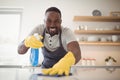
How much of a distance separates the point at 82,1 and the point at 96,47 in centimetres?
82

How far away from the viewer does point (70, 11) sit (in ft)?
8.79

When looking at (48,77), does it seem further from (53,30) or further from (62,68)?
(53,30)

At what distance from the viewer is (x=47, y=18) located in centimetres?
121

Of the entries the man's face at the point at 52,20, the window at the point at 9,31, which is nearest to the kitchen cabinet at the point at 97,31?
the window at the point at 9,31

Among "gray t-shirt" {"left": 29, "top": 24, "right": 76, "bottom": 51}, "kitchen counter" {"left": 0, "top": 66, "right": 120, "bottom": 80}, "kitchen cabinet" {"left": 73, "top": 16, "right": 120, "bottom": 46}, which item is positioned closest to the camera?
"kitchen counter" {"left": 0, "top": 66, "right": 120, "bottom": 80}

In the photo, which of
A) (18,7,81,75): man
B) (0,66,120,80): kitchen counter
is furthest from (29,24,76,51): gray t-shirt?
(0,66,120,80): kitchen counter

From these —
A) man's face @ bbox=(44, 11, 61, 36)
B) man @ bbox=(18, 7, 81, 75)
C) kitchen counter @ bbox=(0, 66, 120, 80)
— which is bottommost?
kitchen counter @ bbox=(0, 66, 120, 80)

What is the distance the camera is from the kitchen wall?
2.60 metres

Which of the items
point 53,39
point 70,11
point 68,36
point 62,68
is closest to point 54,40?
point 53,39

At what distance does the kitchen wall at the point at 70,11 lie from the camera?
2.60 m

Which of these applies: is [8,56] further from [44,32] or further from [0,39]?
[44,32]

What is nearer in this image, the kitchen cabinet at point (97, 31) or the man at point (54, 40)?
the man at point (54, 40)

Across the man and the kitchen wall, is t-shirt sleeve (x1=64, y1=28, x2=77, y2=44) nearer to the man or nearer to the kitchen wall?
the man

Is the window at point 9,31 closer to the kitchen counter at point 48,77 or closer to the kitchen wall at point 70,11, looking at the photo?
the kitchen wall at point 70,11
